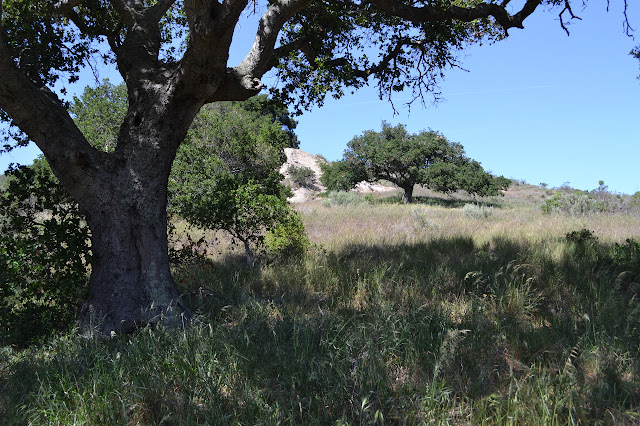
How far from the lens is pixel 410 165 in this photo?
2644 cm

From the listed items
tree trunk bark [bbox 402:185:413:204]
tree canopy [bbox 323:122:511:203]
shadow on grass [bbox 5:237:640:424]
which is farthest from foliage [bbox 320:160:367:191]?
shadow on grass [bbox 5:237:640:424]

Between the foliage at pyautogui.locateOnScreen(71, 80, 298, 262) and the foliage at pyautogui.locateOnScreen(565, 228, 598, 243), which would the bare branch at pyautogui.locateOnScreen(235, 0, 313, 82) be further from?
the foliage at pyautogui.locateOnScreen(565, 228, 598, 243)

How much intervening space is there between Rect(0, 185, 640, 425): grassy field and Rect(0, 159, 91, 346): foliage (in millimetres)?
561

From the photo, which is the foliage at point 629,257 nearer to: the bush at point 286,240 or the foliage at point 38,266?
the bush at point 286,240

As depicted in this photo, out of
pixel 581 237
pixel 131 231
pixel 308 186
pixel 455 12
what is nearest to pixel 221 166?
pixel 131 231

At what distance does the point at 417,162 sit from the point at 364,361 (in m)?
24.6

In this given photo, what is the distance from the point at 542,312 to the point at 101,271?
5606 millimetres

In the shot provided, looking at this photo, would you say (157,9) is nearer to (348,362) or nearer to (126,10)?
(126,10)

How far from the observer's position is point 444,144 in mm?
28328

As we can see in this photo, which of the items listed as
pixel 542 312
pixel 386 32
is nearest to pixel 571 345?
pixel 542 312

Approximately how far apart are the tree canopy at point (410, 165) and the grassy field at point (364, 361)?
801 inches

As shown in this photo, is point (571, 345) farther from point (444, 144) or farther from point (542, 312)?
point (444, 144)

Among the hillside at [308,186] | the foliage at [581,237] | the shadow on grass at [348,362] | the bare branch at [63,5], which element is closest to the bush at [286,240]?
the shadow on grass at [348,362]

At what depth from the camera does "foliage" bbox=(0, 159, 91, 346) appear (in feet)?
15.7
